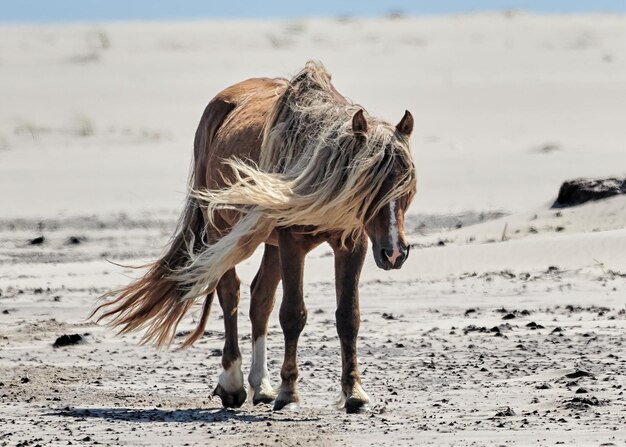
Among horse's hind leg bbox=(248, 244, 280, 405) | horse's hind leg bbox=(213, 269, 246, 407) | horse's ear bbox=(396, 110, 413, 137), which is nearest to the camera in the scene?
horse's ear bbox=(396, 110, 413, 137)

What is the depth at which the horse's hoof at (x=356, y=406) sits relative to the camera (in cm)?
759

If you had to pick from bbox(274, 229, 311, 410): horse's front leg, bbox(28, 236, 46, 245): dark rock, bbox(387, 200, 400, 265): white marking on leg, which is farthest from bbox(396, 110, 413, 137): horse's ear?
bbox(28, 236, 46, 245): dark rock

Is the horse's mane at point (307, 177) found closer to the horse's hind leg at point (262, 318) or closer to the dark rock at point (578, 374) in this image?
the horse's hind leg at point (262, 318)

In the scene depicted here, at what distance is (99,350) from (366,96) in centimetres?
1799

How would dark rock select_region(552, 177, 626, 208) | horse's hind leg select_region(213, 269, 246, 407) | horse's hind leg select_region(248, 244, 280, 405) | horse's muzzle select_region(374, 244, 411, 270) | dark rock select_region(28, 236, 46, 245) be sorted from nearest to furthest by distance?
horse's muzzle select_region(374, 244, 411, 270), horse's hind leg select_region(213, 269, 246, 407), horse's hind leg select_region(248, 244, 280, 405), dark rock select_region(552, 177, 626, 208), dark rock select_region(28, 236, 46, 245)

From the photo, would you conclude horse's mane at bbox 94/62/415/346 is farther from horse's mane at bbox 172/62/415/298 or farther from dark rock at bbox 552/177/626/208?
→ dark rock at bbox 552/177/626/208

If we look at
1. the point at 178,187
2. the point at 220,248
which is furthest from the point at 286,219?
the point at 178,187

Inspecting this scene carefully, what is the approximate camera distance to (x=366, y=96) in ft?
90.8

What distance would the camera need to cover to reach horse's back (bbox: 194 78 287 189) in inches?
336

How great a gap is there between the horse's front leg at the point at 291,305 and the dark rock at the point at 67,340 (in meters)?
2.82

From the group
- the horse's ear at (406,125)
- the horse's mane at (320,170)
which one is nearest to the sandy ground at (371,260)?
the horse's mane at (320,170)

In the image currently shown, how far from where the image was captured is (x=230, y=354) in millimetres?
8539

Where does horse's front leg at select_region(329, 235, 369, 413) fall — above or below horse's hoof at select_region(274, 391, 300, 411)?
above

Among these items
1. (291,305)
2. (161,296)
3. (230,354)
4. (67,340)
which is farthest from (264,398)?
(67,340)
